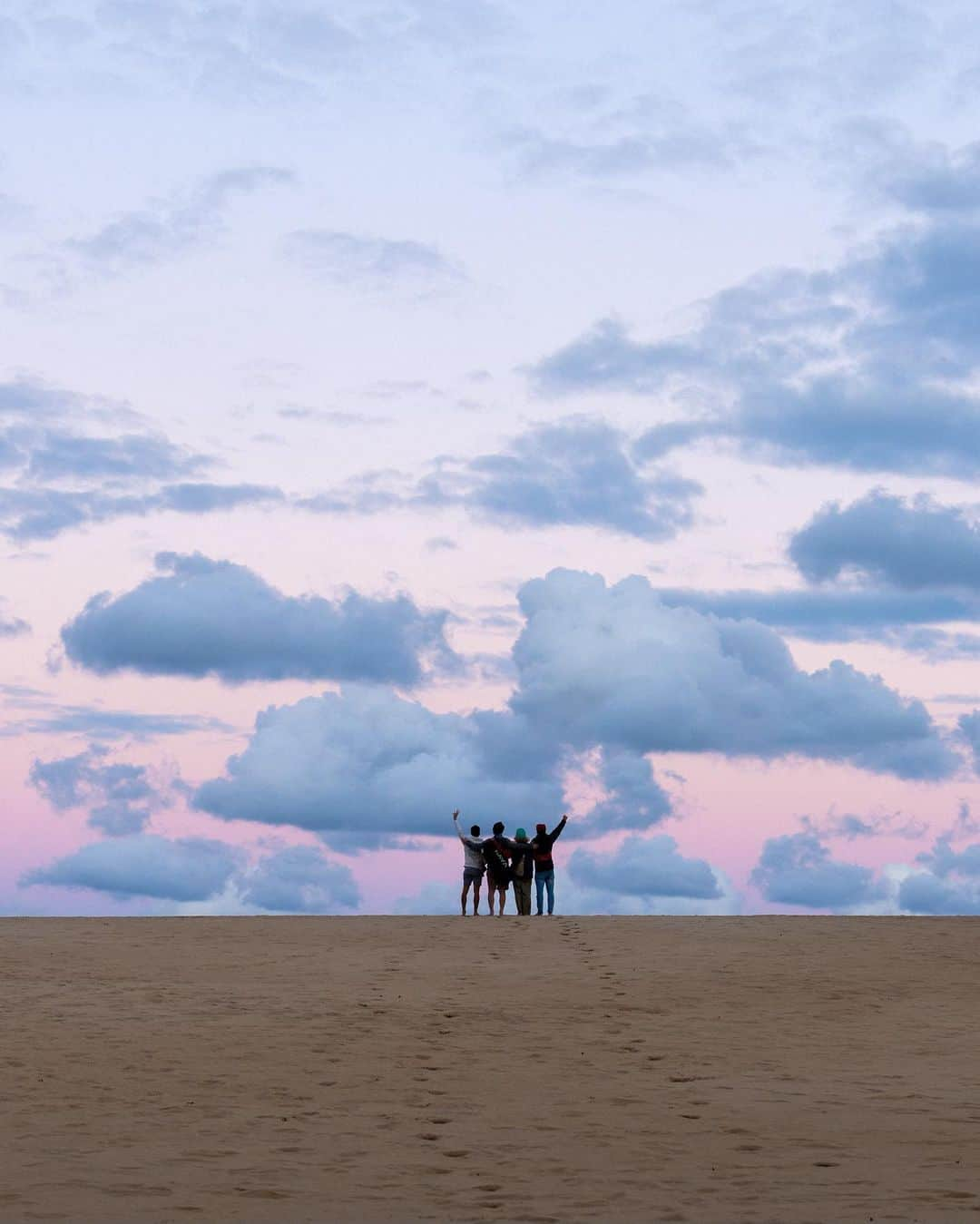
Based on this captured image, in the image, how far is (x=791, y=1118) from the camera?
47.4 ft

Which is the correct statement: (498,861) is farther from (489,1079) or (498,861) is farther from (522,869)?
(489,1079)

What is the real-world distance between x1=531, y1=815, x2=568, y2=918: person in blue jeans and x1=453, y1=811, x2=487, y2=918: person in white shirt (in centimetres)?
118

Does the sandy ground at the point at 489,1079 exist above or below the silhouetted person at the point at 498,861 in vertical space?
below

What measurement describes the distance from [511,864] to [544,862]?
0.84 m

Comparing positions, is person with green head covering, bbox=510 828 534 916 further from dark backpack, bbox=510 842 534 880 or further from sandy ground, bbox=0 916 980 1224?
sandy ground, bbox=0 916 980 1224

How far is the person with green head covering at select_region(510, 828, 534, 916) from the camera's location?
3281 centimetres

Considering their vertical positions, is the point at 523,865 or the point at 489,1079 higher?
the point at 523,865

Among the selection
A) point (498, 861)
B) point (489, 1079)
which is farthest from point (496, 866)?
point (489, 1079)

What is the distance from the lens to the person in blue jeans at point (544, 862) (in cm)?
3256

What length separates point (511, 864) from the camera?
33.7 m

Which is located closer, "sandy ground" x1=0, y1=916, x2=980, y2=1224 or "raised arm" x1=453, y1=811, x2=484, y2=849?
"sandy ground" x1=0, y1=916, x2=980, y2=1224

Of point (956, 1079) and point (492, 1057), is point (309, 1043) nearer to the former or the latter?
point (492, 1057)

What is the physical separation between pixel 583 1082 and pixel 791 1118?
2.70m

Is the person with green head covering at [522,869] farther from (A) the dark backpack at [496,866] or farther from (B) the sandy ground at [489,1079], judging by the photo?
(B) the sandy ground at [489,1079]
